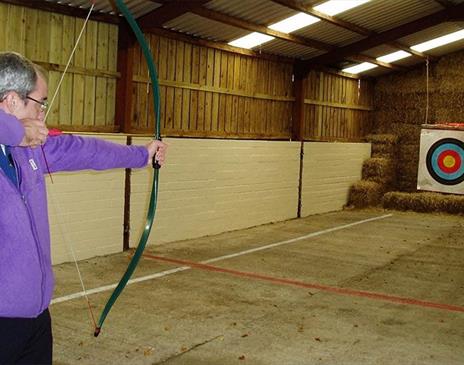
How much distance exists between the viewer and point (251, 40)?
25.4ft

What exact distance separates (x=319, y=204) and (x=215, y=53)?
10.4 ft

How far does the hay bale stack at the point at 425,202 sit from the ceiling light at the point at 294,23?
12.8 ft

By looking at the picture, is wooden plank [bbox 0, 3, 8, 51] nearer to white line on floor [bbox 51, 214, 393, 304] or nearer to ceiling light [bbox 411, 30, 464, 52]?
white line on floor [bbox 51, 214, 393, 304]

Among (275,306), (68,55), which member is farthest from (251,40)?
(275,306)

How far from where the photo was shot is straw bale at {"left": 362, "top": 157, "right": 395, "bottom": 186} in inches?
418

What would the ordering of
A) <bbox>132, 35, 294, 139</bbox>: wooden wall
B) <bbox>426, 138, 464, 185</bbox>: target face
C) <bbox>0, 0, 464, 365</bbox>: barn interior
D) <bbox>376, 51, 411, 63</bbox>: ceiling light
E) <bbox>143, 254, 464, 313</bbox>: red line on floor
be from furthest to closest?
<bbox>376, 51, 411, 63</bbox>: ceiling light < <bbox>426, 138, 464, 185</bbox>: target face < <bbox>132, 35, 294, 139</bbox>: wooden wall < <bbox>143, 254, 464, 313</bbox>: red line on floor < <bbox>0, 0, 464, 365</bbox>: barn interior

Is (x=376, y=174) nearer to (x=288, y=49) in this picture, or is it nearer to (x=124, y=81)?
(x=288, y=49)

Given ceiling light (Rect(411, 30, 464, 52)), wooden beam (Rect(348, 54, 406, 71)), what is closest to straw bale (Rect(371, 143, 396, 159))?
wooden beam (Rect(348, 54, 406, 71))

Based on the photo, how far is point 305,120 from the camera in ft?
31.5

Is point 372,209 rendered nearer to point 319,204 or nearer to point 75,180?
point 319,204

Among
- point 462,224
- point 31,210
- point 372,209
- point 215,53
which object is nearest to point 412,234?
point 462,224

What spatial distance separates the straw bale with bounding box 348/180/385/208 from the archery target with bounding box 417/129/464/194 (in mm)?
758

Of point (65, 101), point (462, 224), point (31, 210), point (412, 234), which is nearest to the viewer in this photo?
point (31, 210)

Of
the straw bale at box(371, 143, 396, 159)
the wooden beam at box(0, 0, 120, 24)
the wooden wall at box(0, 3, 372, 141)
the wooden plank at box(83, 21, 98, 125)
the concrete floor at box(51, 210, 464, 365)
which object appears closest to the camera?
the concrete floor at box(51, 210, 464, 365)
